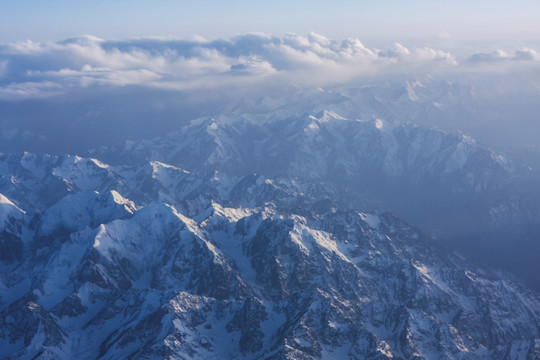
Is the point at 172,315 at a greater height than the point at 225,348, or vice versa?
the point at 172,315

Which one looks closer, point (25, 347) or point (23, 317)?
point (25, 347)

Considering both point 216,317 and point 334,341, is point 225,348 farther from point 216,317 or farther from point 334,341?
point 334,341

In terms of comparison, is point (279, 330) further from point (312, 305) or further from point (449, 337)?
point (449, 337)

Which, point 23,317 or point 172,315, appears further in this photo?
point 23,317

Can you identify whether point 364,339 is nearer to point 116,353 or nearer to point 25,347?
point 116,353

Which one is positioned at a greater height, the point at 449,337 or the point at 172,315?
the point at 172,315

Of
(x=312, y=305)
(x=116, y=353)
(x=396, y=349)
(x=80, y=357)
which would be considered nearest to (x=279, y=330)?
(x=312, y=305)

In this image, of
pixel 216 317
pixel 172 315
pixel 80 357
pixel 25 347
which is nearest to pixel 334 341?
pixel 216 317

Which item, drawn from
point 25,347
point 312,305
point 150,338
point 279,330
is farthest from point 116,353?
point 312,305
